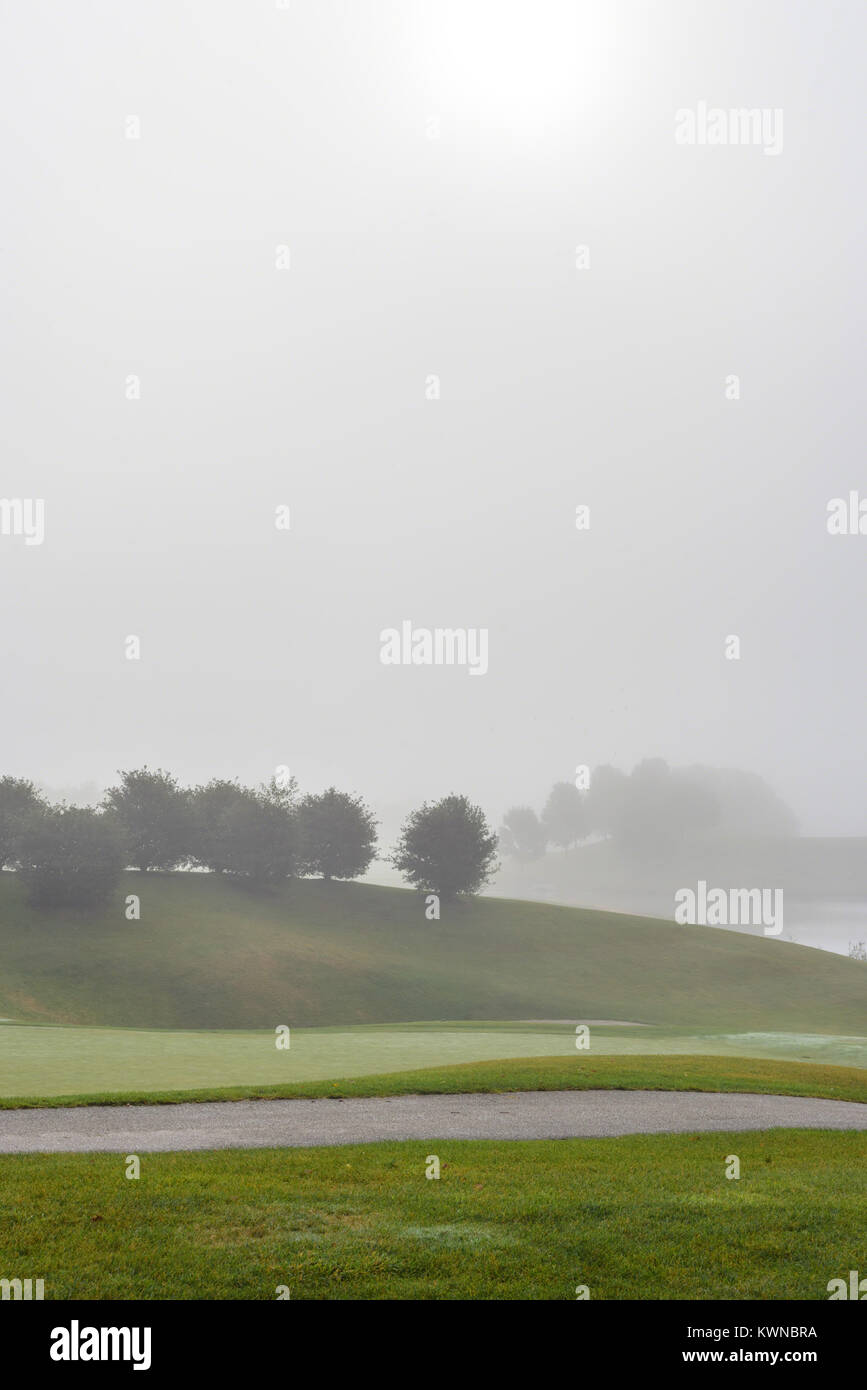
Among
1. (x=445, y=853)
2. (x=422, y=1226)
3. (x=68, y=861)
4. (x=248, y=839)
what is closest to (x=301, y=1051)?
(x=422, y=1226)

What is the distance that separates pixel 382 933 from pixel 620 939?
784 inches

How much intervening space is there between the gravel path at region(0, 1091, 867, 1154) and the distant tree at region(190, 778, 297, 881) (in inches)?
2484

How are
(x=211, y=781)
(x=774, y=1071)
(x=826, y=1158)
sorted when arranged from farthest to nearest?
(x=211, y=781) < (x=774, y=1071) < (x=826, y=1158)

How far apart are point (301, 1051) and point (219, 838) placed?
5205 centimetres

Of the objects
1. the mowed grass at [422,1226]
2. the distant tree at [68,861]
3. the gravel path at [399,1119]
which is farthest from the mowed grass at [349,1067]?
the distant tree at [68,861]

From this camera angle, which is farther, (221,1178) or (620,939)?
(620,939)

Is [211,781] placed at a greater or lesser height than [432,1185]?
greater

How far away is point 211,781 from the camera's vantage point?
93375mm

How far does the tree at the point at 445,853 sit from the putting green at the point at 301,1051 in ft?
119

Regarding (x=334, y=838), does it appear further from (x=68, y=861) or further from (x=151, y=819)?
(x=68, y=861)

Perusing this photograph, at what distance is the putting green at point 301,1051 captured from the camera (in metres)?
27.3

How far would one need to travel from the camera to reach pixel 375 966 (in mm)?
71312
